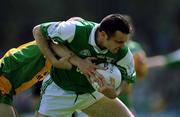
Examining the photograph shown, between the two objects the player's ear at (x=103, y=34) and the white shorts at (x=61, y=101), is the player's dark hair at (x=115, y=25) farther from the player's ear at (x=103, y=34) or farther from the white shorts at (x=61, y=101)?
the white shorts at (x=61, y=101)

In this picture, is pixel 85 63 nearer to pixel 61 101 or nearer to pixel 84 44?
pixel 84 44

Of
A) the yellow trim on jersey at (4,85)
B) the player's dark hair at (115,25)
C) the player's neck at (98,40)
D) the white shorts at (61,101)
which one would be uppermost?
the player's dark hair at (115,25)

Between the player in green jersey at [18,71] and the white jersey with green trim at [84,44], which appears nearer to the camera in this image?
the white jersey with green trim at [84,44]

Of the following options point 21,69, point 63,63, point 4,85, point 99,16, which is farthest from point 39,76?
point 99,16

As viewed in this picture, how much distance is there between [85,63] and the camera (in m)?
7.65

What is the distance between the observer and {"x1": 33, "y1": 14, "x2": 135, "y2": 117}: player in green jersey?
755 centimetres

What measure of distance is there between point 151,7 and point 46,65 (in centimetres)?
1243

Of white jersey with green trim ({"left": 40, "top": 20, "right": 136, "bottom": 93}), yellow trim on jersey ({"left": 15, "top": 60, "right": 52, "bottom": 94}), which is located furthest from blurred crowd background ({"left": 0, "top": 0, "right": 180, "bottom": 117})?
white jersey with green trim ({"left": 40, "top": 20, "right": 136, "bottom": 93})

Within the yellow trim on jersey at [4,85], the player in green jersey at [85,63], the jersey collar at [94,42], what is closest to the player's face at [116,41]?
the player in green jersey at [85,63]

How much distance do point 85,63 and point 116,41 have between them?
351 millimetres

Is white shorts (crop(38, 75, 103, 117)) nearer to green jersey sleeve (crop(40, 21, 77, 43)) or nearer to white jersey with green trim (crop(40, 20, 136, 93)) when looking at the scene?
white jersey with green trim (crop(40, 20, 136, 93))

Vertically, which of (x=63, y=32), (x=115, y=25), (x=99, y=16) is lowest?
(x=99, y=16)

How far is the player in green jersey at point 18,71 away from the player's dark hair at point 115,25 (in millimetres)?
942

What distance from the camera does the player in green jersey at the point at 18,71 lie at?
8.27 m
